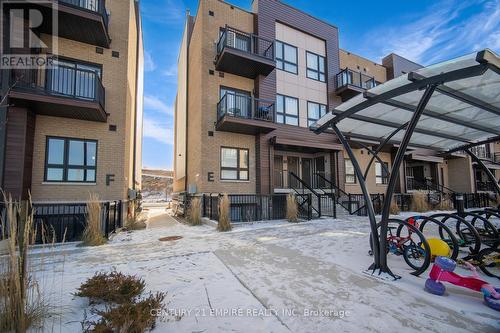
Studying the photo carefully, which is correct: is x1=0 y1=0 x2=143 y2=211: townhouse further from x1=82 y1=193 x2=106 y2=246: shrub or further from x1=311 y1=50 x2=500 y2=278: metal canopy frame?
x1=311 y1=50 x2=500 y2=278: metal canopy frame

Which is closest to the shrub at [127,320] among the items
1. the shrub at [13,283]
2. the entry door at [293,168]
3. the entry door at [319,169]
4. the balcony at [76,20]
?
the shrub at [13,283]

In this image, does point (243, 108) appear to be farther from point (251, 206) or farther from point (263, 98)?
point (251, 206)

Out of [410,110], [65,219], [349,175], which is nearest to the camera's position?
[410,110]

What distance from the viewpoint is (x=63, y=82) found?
841 cm

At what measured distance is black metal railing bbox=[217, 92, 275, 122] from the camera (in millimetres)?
11242

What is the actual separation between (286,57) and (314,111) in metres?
3.74

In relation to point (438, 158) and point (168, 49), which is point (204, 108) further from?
point (438, 158)

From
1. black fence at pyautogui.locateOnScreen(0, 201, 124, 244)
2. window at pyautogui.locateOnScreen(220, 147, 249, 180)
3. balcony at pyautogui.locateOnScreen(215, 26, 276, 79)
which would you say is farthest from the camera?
window at pyautogui.locateOnScreen(220, 147, 249, 180)

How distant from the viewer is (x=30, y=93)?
7.42m

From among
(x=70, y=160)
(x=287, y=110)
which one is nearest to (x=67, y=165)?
(x=70, y=160)

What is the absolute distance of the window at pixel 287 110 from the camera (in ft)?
44.2

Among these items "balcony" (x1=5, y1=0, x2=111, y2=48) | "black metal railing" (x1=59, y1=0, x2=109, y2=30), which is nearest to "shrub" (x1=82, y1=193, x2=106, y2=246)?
"balcony" (x1=5, y1=0, x2=111, y2=48)

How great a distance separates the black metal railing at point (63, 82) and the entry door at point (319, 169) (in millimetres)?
12308

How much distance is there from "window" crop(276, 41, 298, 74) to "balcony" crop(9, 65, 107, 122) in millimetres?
9630
